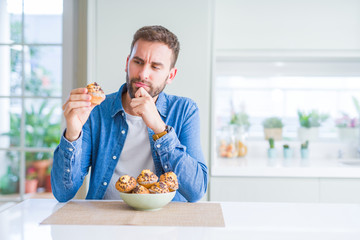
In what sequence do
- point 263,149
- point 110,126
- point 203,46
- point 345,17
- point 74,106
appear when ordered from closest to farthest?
1. point 74,106
2. point 110,126
3. point 203,46
4. point 345,17
5. point 263,149

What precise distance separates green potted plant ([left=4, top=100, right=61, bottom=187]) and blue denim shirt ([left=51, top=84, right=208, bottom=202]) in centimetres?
133

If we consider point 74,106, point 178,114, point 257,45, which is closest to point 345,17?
point 257,45

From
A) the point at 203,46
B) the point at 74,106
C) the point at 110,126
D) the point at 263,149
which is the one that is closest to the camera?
the point at 74,106

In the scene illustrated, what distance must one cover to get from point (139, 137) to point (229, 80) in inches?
70.4

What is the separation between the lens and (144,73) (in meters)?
1.49

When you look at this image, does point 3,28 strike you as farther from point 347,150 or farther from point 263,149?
point 347,150

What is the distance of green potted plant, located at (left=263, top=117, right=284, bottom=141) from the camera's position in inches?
127

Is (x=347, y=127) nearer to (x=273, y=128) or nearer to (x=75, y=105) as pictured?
(x=273, y=128)

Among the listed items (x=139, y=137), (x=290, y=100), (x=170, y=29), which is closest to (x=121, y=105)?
(x=139, y=137)

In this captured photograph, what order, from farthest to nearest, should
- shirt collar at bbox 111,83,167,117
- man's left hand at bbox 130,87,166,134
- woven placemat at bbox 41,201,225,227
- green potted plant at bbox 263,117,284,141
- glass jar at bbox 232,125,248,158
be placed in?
1. green potted plant at bbox 263,117,284,141
2. glass jar at bbox 232,125,248,158
3. shirt collar at bbox 111,83,167,117
4. man's left hand at bbox 130,87,166,134
5. woven placemat at bbox 41,201,225,227

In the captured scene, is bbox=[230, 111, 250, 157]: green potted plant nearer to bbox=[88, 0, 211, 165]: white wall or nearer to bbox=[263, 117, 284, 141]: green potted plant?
bbox=[263, 117, 284, 141]: green potted plant

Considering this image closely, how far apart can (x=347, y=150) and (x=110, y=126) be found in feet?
7.71

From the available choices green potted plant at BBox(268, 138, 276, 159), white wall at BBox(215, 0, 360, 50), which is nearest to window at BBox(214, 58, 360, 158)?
green potted plant at BBox(268, 138, 276, 159)

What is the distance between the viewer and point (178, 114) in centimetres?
165
